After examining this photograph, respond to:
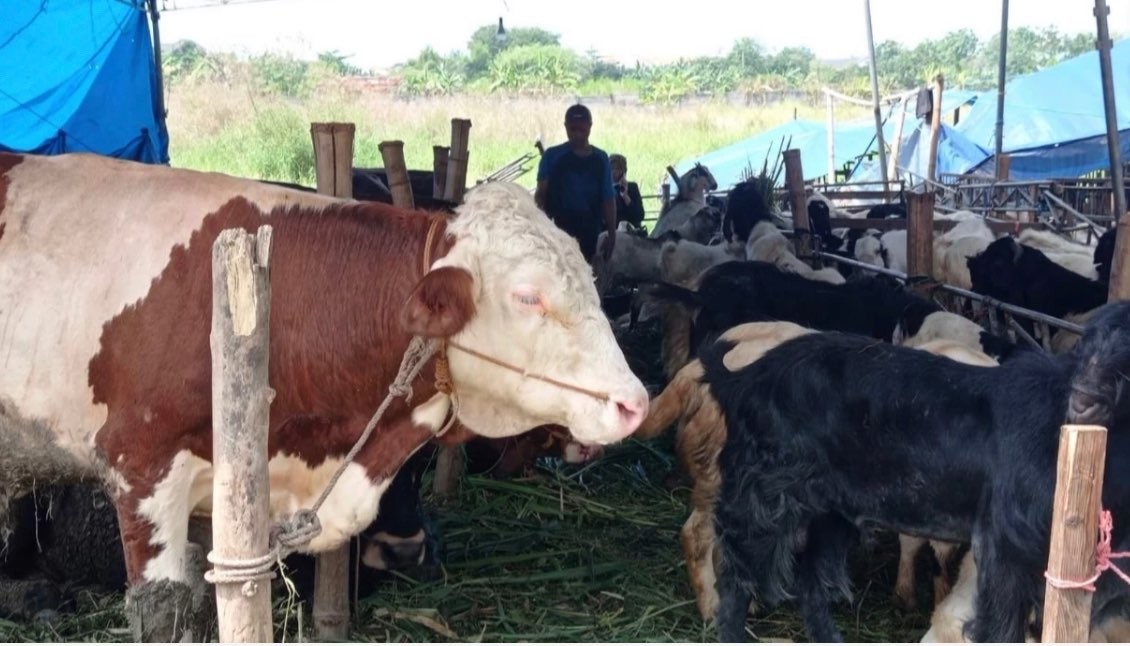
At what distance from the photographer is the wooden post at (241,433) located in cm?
288

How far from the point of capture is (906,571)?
5855 millimetres

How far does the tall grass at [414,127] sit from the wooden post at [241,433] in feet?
64.6

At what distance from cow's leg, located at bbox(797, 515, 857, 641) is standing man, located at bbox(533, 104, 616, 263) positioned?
5.92 meters

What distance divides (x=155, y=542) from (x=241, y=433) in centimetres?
137

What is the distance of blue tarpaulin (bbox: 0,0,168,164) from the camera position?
27.8ft

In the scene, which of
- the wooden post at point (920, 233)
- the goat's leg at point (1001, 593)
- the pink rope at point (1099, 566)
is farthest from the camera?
the wooden post at point (920, 233)

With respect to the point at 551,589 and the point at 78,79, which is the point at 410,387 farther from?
the point at 78,79

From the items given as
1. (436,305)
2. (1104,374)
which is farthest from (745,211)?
(436,305)

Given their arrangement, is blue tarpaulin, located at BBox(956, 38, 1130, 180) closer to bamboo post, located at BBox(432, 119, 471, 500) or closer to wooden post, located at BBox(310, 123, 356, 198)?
bamboo post, located at BBox(432, 119, 471, 500)

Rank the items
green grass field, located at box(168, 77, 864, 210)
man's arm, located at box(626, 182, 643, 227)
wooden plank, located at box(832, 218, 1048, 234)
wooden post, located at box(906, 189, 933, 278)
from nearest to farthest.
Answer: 1. wooden post, located at box(906, 189, 933, 278)
2. wooden plank, located at box(832, 218, 1048, 234)
3. man's arm, located at box(626, 182, 643, 227)
4. green grass field, located at box(168, 77, 864, 210)

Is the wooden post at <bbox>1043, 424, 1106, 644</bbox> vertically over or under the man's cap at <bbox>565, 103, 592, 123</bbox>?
under

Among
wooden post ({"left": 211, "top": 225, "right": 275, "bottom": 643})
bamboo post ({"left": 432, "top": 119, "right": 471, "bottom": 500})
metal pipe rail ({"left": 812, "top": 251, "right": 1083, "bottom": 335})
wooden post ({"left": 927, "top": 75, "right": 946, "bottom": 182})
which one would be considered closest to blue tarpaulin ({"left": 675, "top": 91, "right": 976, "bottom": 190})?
wooden post ({"left": 927, "top": 75, "right": 946, "bottom": 182})

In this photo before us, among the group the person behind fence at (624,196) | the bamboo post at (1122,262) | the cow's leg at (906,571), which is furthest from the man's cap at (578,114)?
the bamboo post at (1122,262)

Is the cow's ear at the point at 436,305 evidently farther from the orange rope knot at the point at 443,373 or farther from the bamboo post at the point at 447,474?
the bamboo post at the point at 447,474
